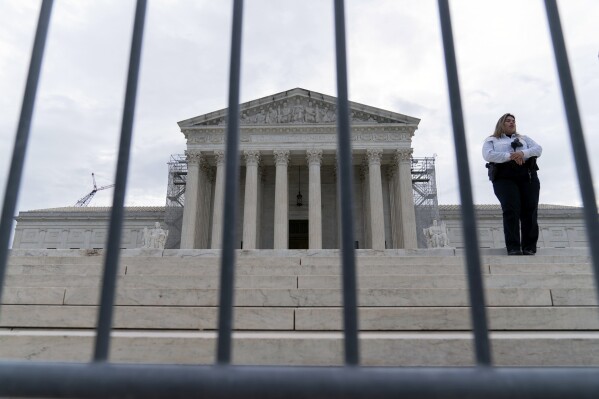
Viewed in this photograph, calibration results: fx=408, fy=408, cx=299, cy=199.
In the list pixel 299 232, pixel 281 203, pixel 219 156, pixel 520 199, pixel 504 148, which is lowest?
pixel 520 199

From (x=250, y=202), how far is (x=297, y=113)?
887 cm

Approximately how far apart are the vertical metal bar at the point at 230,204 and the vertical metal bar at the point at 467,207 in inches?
26.0

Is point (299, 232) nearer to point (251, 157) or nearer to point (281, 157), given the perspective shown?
point (281, 157)

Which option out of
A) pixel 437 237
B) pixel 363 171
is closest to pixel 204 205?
pixel 363 171

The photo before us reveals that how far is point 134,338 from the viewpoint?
3.50 meters

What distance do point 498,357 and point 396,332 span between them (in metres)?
0.95

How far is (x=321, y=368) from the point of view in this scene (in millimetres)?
1035

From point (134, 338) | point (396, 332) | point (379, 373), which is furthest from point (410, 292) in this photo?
point (379, 373)

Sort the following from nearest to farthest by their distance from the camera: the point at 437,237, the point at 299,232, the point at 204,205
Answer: the point at 437,237
the point at 204,205
the point at 299,232

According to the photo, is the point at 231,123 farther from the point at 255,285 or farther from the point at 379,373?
the point at 255,285

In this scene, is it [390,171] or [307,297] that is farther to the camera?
[390,171]

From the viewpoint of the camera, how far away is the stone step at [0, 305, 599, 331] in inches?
159

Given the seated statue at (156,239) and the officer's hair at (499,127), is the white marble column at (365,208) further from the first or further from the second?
the officer's hair at (499,127)

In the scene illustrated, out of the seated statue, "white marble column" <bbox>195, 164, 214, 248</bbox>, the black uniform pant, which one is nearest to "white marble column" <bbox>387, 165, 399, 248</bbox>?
"white marble column" <bbox>195, 164, 214, 248</bbox>
